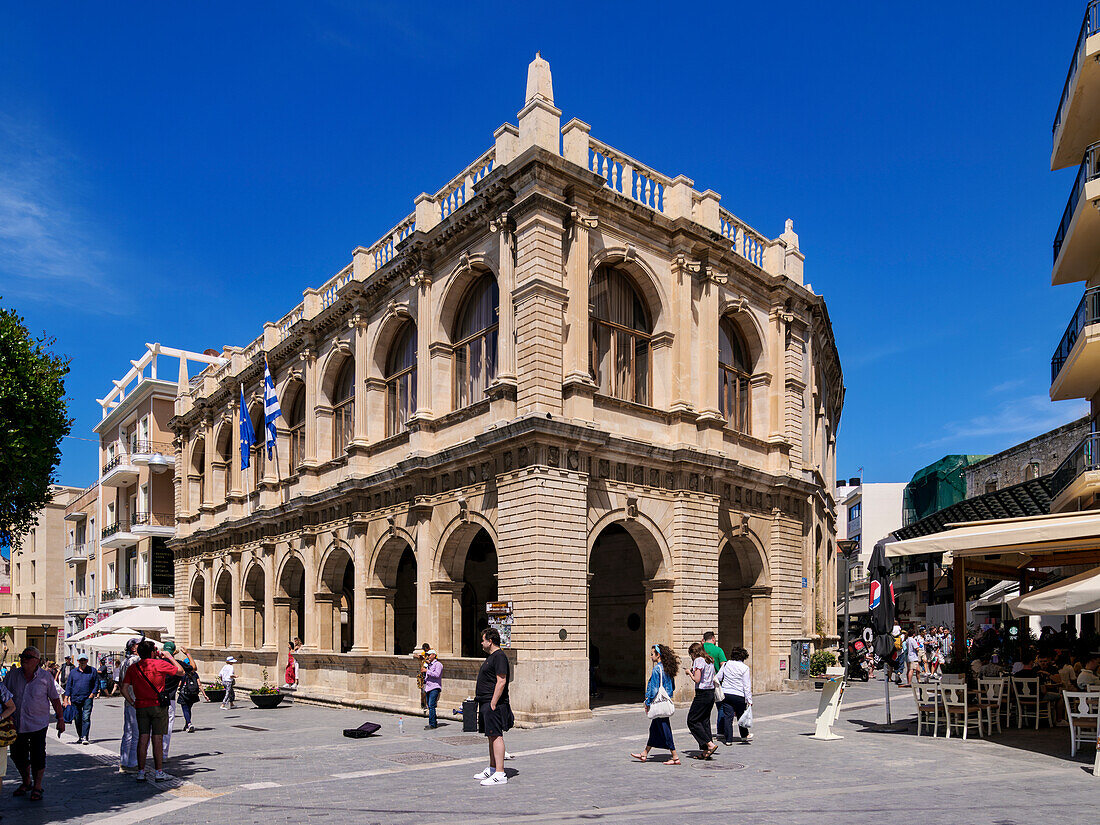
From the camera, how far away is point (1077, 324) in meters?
22.6

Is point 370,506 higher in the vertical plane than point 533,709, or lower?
higher

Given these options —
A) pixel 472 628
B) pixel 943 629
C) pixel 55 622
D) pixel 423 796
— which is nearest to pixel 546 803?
pixel 423 796

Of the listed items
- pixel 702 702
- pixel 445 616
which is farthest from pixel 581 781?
pixel 445 616

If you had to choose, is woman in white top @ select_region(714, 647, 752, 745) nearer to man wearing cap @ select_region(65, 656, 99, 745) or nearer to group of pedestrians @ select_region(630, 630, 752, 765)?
group of pedestrians @ select_region(630, 630, 752, 765)

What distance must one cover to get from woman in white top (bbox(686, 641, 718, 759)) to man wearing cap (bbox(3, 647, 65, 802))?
28.0 ft

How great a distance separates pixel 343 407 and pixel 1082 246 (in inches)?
849

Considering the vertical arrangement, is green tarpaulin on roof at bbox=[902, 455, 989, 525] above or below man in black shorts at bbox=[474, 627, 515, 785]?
above

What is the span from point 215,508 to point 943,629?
2985 centimetres

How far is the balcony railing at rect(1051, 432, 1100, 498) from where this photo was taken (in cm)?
2225

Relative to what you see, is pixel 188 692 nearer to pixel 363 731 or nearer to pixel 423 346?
pixel 363 731

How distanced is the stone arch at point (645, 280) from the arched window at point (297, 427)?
14892 mm

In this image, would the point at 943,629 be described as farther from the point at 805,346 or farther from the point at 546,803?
the point at 546,803

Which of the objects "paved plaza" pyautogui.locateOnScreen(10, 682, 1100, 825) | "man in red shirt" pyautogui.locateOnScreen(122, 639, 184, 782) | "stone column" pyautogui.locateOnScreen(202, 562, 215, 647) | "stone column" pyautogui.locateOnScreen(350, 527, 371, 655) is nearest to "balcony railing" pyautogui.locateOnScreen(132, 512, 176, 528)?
"stone column" pyautogui.locateOnScreen(202, 562, 215, 647)

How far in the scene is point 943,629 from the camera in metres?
35.2
